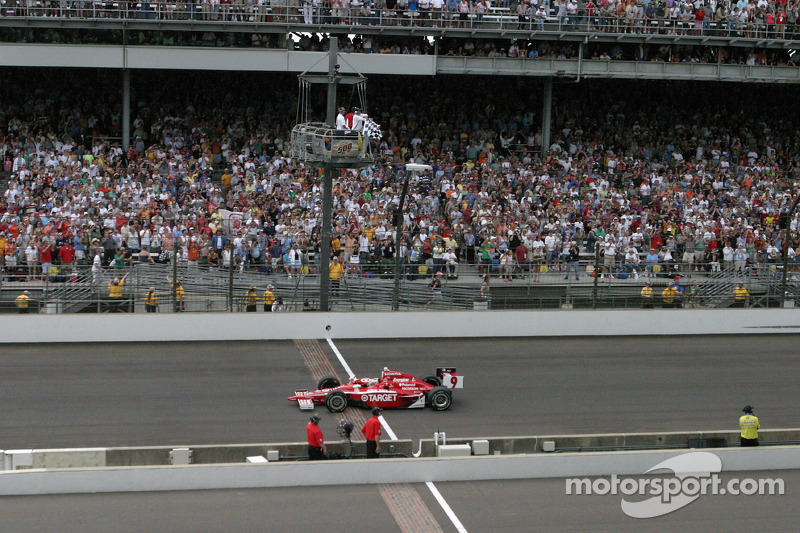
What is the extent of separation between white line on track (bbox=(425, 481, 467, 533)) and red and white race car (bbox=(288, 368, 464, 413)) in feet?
13.5

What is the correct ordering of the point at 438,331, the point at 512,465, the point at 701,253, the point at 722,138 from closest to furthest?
the point at 512,465
the point at 438,331
the point at 701,253
the point at 722,138

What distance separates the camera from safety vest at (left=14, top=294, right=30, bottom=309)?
24234 mm

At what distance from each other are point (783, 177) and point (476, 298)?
56.3 ft

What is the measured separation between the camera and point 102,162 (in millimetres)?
32875

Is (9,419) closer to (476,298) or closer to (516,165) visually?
(476,298)

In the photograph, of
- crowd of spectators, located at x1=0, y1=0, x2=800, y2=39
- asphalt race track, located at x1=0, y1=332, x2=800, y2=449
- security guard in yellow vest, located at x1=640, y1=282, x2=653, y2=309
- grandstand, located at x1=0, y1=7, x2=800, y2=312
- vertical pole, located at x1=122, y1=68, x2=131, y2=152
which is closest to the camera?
asphalt race track, located at x1=0, y1=332, x2=800, y2=449

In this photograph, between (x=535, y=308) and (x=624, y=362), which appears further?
(x=535, y=308)

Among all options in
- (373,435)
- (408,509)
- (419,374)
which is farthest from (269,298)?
(408,509)

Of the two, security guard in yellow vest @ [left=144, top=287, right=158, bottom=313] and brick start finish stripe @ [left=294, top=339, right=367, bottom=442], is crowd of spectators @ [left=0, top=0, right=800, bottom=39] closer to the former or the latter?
security guard in yellow vest @ [left=144, top=287, right=158, bottom=313]

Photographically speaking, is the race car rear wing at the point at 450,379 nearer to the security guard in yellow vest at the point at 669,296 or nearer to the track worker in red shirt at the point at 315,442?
the track worker in red shirt at the point at 315,442

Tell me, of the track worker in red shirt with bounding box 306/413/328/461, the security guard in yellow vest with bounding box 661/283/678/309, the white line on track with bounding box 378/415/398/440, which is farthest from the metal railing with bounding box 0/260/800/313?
the track worker in red shirt with bounding box 306/413/328/461

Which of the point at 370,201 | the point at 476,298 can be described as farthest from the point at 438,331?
the point at 370,201

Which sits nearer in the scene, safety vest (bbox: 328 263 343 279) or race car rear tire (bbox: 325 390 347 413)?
race car rear tire (bbox: 325 390 347 413)

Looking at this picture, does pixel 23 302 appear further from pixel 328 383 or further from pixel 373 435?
pixel 373 435
